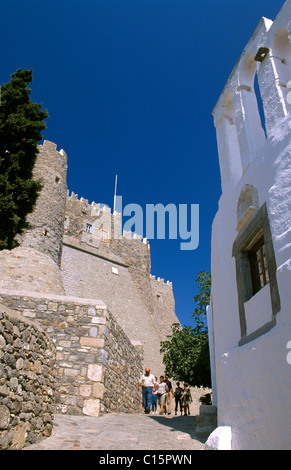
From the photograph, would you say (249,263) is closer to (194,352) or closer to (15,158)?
(15,158)

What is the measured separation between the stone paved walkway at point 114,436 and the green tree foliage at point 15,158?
4.25 metres

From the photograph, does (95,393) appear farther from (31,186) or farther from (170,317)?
(170,317)

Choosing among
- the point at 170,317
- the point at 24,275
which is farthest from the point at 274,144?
the point at 170,317

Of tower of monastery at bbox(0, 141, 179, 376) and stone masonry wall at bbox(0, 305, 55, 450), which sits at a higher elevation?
tower of monastery at bbox(0, 141, 179, 376)

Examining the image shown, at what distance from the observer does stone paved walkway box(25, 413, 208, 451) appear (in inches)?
203

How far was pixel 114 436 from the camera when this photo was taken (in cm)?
590

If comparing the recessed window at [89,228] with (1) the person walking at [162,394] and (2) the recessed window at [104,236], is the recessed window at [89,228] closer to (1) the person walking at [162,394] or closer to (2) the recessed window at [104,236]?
(2) the recessed window at [104,236]

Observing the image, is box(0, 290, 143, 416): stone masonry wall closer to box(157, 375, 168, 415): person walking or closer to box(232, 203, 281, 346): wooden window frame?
box(157, 375, 168, 415): person walking

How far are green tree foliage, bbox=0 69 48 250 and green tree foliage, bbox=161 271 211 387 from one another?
9.46 m

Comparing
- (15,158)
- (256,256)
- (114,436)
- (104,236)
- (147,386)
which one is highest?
(104,236)

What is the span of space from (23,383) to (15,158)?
5486mm

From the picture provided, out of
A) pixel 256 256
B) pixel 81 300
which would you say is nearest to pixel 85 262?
pixel 81 300

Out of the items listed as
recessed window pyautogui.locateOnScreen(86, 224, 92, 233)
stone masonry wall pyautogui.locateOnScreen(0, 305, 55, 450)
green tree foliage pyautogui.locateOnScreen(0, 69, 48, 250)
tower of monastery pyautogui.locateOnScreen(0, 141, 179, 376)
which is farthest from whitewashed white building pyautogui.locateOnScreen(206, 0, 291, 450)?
recessed window pyautogui.locateOnScreen(86, 224, 92, 233)
